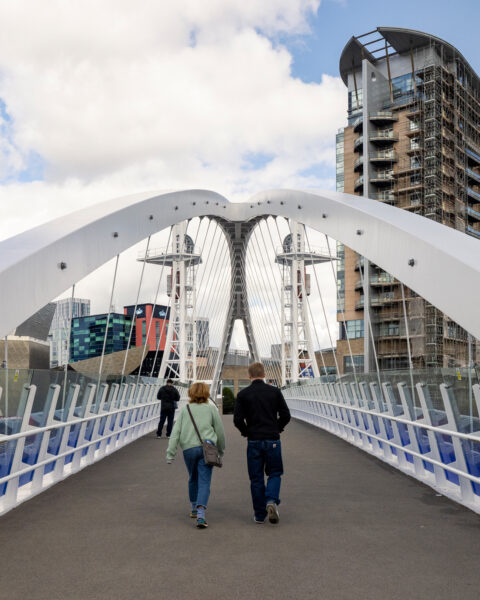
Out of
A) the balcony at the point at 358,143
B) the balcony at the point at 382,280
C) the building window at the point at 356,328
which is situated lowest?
the building window at the point at 356,328

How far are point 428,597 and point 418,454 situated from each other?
225 inches

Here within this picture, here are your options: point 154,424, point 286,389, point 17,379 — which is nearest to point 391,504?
point 17,379

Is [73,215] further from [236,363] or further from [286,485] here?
[236,363]

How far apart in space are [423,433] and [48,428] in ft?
16.0

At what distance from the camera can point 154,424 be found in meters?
24.4

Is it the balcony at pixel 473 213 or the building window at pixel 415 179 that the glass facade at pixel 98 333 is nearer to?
the balcony at pixel 473 213

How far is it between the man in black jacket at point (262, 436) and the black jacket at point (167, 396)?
10.7 meters

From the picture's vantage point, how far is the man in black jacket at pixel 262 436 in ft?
24.2

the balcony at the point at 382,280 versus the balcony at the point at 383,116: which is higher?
the balcony at the point at 383,116

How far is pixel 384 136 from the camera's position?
6178 cm

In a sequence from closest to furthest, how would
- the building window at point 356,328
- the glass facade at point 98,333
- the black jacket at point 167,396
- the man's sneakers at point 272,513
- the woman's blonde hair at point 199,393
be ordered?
the man's sneakers at point 272,513, the woman's blonde hair at point 199,393, the black jacket at point 167,396, the building window at point 356,328, the glass facade at point 98,333

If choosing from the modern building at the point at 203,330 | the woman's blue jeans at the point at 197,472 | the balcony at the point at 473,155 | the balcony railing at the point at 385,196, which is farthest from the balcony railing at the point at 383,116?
the woman's blue jeans at the point at 197,472

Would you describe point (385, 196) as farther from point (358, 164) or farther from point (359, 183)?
point (358, 164)

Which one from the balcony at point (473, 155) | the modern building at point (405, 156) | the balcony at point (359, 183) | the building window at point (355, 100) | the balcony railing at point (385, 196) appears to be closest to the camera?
the modern building at point (405, 156)
